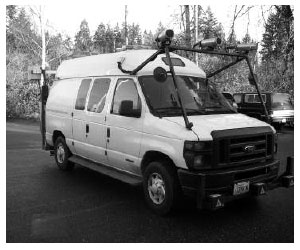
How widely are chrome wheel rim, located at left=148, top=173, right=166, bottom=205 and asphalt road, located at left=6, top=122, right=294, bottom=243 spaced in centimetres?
24

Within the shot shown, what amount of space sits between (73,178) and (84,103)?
1.57m

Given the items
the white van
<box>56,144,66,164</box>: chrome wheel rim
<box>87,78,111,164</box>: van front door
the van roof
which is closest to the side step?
the white van

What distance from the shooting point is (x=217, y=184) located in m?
4.75

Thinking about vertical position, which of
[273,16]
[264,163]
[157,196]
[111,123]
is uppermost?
[273,16]

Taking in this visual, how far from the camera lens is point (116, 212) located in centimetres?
541

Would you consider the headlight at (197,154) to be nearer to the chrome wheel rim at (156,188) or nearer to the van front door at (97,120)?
the chrome wheel rim at (156,188)

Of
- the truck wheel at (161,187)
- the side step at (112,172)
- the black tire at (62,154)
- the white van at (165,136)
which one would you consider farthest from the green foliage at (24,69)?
the truck wheel at (161,187)

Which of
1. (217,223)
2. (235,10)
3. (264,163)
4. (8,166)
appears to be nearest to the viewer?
(217,223)

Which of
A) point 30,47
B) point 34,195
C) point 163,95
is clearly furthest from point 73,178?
point 30,47

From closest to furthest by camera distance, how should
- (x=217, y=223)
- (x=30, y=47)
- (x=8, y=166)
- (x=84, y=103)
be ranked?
(x=217, y=223) → (x=84, y=103) → (x=8, y=166) → (x=30, y=47)

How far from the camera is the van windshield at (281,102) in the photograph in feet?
54.4

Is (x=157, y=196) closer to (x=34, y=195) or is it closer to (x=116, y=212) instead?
(x=116, y=212)

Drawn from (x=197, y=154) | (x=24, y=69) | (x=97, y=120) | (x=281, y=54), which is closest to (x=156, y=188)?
(x=197, y=154)

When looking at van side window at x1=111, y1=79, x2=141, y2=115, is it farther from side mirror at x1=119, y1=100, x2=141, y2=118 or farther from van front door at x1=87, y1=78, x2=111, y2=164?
van front door at x1=87, y1=78, x2=111, y2=164
